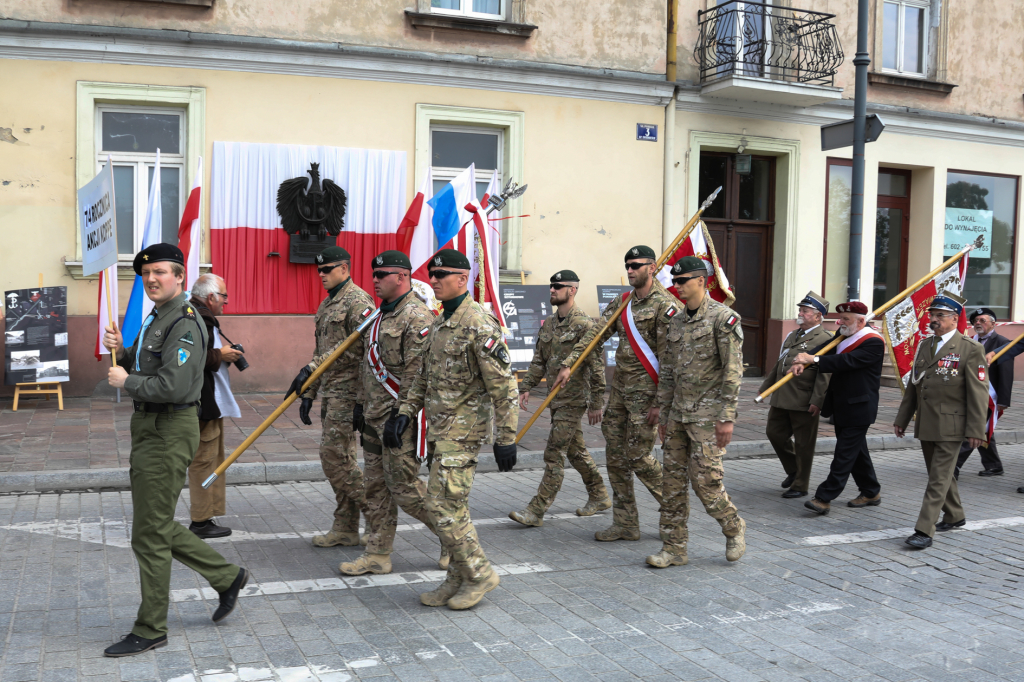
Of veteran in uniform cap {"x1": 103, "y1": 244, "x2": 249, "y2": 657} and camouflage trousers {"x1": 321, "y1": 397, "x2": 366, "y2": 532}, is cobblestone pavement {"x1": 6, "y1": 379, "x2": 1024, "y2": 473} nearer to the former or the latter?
camouflage trousers {"x1": 321, "y1": 397, "x2": 366, "y2": 532}

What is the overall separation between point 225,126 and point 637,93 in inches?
254

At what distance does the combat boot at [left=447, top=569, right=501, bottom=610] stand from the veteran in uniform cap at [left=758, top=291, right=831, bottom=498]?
3.90 m

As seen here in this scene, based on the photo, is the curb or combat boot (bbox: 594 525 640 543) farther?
the curb

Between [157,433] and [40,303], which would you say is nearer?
[157,433]

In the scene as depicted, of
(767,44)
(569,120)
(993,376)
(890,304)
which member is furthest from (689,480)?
(767,44)

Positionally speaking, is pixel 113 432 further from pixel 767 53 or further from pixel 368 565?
pixel 767 53

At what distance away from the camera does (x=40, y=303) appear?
11352 millimetres

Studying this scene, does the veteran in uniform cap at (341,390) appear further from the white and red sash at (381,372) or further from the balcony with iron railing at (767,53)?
the balcony with iron railing at (767,53)

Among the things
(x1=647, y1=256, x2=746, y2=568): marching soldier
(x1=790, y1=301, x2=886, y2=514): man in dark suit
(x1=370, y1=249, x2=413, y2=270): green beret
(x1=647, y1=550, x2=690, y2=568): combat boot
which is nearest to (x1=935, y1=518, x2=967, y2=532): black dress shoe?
(x1=790, y1=301, x2=886, y2=514): man in dark suit

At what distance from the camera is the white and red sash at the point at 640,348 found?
628 cm

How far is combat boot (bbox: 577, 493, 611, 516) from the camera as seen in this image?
23.1 ft

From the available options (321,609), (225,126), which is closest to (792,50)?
(225,126)

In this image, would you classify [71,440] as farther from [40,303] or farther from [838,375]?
[838,375]

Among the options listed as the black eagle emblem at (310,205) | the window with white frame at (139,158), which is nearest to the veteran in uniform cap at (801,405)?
the black eagle emblem at (310,205)
